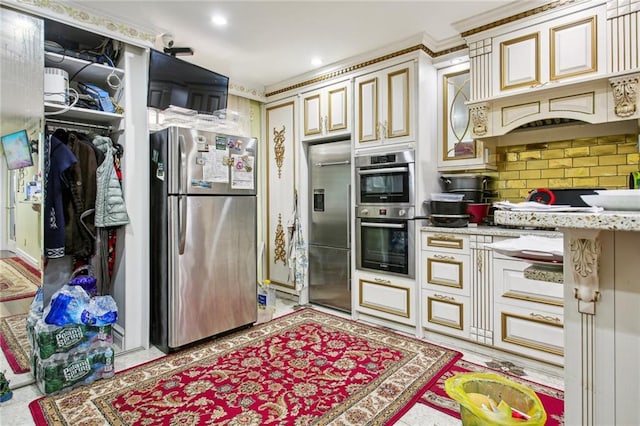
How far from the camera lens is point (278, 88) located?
4062 mm

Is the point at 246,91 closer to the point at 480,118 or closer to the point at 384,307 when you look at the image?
the point at 480,118

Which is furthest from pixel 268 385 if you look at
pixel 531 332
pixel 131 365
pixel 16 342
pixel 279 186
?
pixel 279 186

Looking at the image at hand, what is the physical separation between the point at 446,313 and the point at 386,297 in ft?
1.79

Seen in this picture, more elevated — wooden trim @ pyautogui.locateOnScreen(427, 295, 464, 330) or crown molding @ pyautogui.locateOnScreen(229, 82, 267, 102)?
crown molding @ pyautogui.locateOnScreen(229, 82, 267, 102)

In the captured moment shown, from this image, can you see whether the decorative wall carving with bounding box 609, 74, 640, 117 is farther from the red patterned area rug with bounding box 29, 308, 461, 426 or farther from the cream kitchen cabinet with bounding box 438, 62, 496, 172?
the red patterned area rug with bounding box 29, 308, 461, 426

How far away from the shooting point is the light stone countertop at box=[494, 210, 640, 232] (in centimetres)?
73

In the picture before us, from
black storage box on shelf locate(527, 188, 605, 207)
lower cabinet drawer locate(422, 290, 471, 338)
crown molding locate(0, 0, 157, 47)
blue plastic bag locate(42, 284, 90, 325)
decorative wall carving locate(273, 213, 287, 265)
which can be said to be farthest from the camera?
decorative wall carving locate(273, 213, 287, 265)

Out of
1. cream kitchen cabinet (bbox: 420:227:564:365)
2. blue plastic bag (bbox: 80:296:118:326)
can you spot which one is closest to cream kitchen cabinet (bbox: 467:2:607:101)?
cream kitchen cabinet (bbox: 420:227:564:365)

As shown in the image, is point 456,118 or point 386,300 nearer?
point 456,118

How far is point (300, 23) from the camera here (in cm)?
268

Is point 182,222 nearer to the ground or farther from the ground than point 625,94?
nearer to the ground

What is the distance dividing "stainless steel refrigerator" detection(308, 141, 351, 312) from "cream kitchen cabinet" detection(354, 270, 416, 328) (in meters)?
0.21

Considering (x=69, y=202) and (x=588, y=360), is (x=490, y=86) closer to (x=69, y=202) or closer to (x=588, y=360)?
(x=588, y=360)

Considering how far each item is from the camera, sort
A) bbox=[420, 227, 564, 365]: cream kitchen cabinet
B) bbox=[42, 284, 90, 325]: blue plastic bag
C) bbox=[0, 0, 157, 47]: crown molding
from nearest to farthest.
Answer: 1. bbox=[42, 284, 90, 325]: blue plastic bag
2. bbox=[0, 0, 157, 47]: crown molding
3. bbox=[420, 227, 564, 365]: cream kitchen cabinet
